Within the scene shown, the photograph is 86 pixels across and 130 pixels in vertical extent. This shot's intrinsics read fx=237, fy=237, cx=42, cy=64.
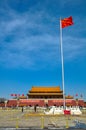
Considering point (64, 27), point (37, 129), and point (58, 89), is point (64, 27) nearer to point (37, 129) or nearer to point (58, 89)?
point (37, 129)

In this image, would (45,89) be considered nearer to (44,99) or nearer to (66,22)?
(44,99)

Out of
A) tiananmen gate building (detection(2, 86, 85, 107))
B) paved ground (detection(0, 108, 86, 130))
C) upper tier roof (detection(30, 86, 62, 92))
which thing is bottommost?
paved ground (detection(0, 108, 86, 130))

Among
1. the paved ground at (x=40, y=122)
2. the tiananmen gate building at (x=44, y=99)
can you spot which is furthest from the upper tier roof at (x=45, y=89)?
the paved ground at (x=40, y=122)

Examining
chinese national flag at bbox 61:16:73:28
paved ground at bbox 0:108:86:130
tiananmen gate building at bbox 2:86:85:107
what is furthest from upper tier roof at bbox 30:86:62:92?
paved ground at bbox 0:108:86:130

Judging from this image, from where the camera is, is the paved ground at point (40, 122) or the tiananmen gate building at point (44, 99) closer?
the paved ground at point (40, 122)

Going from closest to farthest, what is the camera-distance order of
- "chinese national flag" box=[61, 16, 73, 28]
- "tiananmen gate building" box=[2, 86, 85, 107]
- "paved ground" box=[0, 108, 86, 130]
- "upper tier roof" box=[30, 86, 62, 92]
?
1. "paved ground" box=[0, 108, 86, 130]
2. "chinese national flag" box=[61, 16, 73, 28]
3. "tiananmen gate building" box=[2, 86, 85, 107]
4. "upper tier roof" box=[30, 86, 62, 92]

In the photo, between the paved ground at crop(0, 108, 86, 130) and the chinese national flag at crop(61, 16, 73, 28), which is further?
the chinese national flag at crop(61, 16, 73, 28)

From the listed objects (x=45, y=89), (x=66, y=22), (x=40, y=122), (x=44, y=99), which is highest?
(x=66, y=22)

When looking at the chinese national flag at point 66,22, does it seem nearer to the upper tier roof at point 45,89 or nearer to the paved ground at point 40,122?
the paved ground at point 40,122

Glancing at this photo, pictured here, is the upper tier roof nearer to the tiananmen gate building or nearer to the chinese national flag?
the tiananmen gate building

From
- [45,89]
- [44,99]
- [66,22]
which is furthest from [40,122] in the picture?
[45,89]

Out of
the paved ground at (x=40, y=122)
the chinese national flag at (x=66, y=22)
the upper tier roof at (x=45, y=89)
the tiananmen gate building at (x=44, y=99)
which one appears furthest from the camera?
the upper tier roof at (x=45, y=89)

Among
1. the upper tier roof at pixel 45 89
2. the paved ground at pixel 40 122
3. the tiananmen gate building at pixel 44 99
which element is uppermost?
the upper tier roof at pixel 45 89

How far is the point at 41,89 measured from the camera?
98.3 meters
